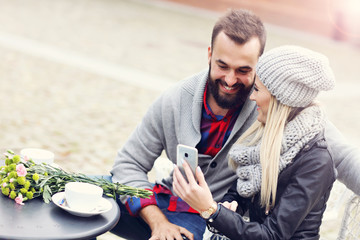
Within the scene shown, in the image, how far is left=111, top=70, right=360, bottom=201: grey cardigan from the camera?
3.01 m

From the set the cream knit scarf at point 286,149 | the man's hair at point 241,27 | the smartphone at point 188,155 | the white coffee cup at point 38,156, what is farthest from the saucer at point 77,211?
the man's hair at point 241,27

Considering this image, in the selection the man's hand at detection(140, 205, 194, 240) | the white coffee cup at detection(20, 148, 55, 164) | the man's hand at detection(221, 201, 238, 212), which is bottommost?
the man's hand at detection(140, 205, 194, 240)

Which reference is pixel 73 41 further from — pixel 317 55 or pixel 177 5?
pixel 177 5

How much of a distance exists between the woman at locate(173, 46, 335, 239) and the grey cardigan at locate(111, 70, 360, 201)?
45cm

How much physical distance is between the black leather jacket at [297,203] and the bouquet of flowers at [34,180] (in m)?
0.48

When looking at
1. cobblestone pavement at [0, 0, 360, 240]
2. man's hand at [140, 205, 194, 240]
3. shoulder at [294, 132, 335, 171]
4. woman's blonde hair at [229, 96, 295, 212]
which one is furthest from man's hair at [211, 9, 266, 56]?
cobblestone pavement at [0, 0, 360, 240]

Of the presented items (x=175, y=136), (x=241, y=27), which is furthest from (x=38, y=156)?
(x=241, y=27)

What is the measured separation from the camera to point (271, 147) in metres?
2.47

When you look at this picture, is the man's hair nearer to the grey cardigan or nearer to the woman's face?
the grey cardigan

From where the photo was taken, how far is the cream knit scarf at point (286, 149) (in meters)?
2.41

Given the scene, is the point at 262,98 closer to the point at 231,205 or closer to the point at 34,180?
the point at 231,205

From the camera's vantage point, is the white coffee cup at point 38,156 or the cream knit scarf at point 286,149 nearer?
the cream knit scarf at point 286,149

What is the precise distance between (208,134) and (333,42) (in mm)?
18348

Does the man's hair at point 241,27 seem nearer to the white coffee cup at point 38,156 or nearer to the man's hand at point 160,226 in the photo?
the man's hand at point 160,226
